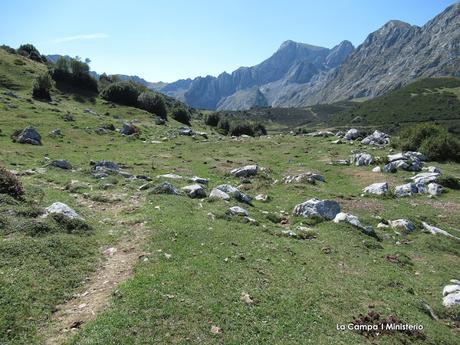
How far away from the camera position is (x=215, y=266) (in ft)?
56.9

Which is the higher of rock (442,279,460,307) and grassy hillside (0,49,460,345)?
grassy hillside (0,49,460,345)

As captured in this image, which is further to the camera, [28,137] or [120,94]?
[120,94]

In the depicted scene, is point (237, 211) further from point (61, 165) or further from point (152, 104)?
point (152, 104)

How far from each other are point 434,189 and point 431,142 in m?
19.9

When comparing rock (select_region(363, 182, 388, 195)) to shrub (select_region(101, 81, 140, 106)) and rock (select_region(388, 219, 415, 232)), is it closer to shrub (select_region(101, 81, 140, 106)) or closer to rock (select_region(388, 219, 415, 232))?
rock (select_region(388, 219, 415, 232))

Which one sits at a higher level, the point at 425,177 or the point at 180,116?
the point at 180,116

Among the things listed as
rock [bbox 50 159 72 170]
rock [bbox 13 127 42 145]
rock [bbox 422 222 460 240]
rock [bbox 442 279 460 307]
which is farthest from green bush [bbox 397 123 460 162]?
rock [bbox 13 127 42 145]

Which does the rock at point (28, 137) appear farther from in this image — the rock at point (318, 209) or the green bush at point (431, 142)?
the green bush at point (431, 142)

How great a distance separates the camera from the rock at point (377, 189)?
36.3m

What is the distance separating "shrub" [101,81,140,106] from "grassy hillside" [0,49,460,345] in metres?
60.8

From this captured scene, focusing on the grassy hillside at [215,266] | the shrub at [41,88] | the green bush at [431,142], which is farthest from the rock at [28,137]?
the green bush at [431,142]

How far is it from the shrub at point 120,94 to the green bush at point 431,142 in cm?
6502

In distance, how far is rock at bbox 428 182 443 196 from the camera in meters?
36.7

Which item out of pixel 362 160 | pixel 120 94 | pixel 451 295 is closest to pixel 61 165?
pixel 451 295
